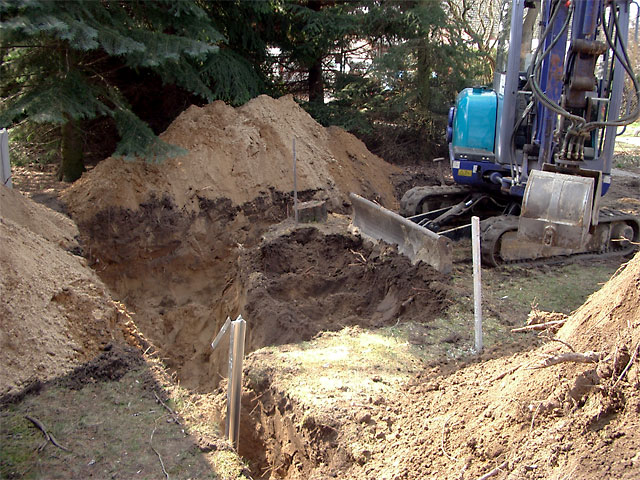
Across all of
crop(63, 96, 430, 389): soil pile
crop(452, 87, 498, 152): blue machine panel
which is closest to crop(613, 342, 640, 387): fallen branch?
crop(63, 96, 430, 389): soil pile

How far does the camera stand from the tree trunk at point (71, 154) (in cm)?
944

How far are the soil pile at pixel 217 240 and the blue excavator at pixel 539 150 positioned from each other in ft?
4.15

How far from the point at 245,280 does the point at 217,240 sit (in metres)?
1.73

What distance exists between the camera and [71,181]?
9.70 m

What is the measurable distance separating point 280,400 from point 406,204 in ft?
17.3

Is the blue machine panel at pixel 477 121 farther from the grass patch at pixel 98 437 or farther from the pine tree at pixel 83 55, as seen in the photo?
the grass patch at pixel 98 437

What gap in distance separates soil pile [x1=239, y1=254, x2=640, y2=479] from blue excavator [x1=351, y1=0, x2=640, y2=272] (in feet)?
6.07

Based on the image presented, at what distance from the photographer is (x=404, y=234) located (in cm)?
774

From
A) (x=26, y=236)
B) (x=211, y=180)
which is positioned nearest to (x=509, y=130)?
(x=211, y=180)

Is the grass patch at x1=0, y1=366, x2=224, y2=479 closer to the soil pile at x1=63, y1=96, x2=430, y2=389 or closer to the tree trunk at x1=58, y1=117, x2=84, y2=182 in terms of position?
the soil pile at x1=63, y1=96, x2=430, y2=389

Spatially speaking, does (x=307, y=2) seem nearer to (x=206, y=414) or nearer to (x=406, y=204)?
(x=406, y=204)

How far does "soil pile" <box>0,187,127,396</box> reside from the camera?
4.71 metres

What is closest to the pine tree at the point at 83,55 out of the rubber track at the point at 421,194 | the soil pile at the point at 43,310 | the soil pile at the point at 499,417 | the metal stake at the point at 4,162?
the metal stake at the point at 4,162

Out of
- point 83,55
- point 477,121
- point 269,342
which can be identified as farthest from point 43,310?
point 477,121
